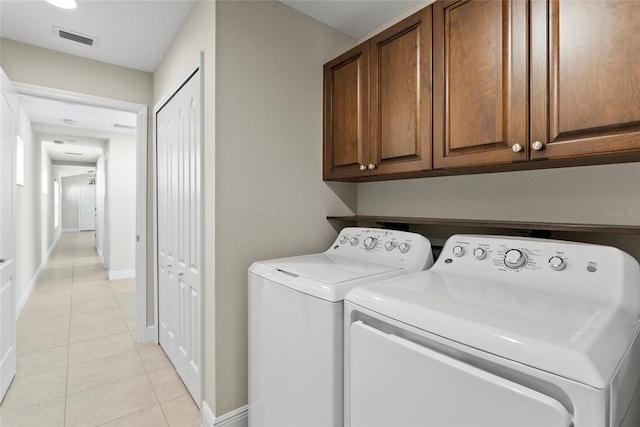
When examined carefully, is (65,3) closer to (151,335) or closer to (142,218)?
(142,218)

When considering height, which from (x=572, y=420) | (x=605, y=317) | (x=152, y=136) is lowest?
(x=572, y=420)

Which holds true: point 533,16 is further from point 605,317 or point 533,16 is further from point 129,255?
point 129,255

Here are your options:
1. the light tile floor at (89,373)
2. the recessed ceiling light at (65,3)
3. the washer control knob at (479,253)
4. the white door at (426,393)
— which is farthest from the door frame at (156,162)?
the washer control knob at (479,253)

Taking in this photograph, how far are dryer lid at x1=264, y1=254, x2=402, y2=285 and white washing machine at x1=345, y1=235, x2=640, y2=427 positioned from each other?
157 millimetres

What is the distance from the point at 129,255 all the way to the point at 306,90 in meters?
4.51

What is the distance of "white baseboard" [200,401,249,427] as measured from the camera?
1.63 meters

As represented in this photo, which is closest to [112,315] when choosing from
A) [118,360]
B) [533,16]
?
[118,360]

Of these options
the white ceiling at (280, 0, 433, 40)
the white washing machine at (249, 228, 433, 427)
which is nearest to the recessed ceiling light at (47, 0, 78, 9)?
the white ceiling at (280, 0, 433, 40)

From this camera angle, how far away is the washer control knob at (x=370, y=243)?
1737 millimetres

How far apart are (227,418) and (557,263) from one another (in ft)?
5.46

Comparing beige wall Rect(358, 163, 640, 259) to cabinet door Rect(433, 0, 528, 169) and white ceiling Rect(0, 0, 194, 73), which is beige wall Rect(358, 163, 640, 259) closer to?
cabinet door Rect(433, 0, 528, 169)

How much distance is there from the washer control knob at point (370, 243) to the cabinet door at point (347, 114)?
0.36m

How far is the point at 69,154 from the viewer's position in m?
7.22

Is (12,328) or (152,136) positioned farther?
(152,136)
